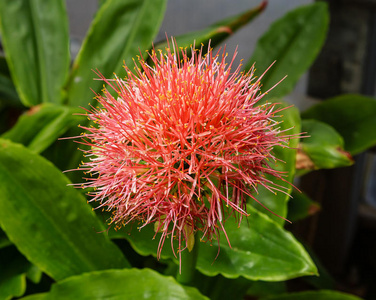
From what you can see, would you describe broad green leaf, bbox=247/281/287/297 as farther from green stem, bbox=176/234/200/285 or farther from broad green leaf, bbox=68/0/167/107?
broad green leaf, bbox=68/0/167/107

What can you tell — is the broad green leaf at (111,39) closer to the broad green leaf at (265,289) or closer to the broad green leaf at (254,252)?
the broad green leaf at (254,252)

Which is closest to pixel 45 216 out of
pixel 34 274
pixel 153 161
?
pixel 34 274

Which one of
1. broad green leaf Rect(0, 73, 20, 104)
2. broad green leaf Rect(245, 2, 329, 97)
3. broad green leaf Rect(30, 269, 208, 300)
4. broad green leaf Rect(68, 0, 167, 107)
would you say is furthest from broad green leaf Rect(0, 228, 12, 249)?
broad green leaf Rect(245, 2, 329, 97)

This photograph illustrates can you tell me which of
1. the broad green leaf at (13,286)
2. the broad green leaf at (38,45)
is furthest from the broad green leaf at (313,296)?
the broad green leaf at (38,45)

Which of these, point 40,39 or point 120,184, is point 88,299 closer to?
point 120,184

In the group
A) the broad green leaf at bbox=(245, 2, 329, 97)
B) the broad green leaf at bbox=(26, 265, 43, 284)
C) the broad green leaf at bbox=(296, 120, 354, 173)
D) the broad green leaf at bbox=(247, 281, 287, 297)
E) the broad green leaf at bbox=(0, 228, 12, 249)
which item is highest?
the broad green leaf at bbox=(245, 2, 329, 97)

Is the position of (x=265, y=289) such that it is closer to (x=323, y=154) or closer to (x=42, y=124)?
(x=323, y=154)
